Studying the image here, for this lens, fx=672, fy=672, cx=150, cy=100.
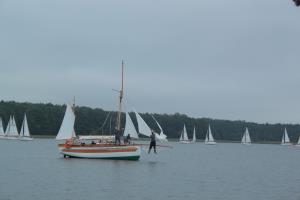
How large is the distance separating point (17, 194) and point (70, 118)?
2739 centimetres

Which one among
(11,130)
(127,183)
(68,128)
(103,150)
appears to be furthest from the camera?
(11,130)

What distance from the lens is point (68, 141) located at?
54.9 metres

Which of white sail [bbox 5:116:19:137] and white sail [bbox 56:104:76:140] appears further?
white sail [bbox 5:116:19:137]

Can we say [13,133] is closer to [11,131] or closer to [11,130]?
[11,131]

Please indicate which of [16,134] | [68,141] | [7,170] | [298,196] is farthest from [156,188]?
[16,134]

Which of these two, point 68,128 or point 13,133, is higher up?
point 13,133

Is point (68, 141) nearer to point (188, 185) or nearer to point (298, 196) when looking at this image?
point (188, 185)

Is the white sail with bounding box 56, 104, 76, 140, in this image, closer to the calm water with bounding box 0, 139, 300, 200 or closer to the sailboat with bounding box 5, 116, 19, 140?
the calm water with bounding box 0, 139, 300, 200

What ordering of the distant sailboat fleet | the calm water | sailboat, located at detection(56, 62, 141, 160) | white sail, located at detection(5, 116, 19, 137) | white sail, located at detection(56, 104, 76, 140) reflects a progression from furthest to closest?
white sail, located at detection(5, 116, 19, 137) → the distant sailboat fleet → white sail, located at detection(56, 104, 76, 140) → sailboat, located at detection(56, 62, 141, 160) → the calm water

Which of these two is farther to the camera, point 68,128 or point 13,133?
point 13,133

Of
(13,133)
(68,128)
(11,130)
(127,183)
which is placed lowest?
(127,183)

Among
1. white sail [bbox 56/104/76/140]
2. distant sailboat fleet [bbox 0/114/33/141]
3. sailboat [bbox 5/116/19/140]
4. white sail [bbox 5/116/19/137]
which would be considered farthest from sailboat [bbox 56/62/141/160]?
white sail [bbox 5/116/19/137]

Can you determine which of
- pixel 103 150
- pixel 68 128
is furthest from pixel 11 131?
pixel 103 150

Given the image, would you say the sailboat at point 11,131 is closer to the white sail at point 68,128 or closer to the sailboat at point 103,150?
the white sail at point 68,128
